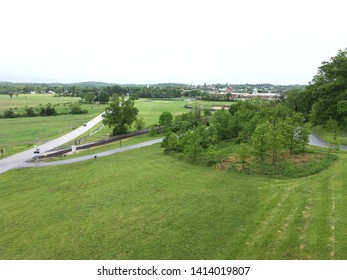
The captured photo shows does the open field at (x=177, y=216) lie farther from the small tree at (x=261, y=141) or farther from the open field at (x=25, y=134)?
the open field at (x=25, y=134)

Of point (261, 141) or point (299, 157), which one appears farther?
point (299, 157)

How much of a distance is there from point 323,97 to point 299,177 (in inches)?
905

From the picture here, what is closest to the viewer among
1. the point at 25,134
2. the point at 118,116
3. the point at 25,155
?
the point at 25,155

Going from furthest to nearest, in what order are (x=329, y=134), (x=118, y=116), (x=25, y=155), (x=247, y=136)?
(x=118, y=116) < (x=25, y=155) < (x=329, y=134) < (x=247, y=136)

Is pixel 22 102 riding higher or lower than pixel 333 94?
lower

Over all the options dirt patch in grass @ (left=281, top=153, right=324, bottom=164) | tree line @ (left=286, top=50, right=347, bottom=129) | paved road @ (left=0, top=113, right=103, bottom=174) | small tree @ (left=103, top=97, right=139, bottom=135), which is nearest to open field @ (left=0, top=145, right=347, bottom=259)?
dirt patch in grass @ (left=281, top=153, right=324, bottom=164)

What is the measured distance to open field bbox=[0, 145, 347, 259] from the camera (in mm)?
10602

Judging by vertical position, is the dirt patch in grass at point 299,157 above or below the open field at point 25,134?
above

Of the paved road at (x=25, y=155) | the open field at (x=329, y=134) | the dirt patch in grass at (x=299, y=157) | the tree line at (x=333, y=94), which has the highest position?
the tree line at (x=333, y=94)

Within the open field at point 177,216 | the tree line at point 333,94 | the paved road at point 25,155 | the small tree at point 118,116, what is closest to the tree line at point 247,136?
the open field at point 177,216

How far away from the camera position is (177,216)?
556 inches

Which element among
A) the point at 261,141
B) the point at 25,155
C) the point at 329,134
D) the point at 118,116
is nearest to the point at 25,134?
the point at 118,116

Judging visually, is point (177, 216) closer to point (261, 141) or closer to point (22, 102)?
point (261, 141)

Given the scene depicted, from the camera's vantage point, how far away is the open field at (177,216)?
10602 mm
